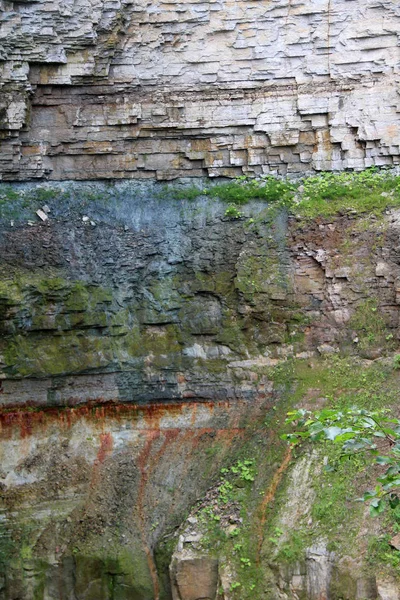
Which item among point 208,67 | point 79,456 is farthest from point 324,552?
point 208,67

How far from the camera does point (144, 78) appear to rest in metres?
17.5

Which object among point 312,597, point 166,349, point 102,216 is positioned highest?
point 102,216

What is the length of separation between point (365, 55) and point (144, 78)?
17.0 ft

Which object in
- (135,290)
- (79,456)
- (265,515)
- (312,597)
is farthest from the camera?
(135,290)

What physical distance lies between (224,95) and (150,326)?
574 cm

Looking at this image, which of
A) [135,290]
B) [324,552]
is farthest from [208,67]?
[324,552]

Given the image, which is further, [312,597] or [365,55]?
[365,55]

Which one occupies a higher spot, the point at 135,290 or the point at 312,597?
the point at 135,290

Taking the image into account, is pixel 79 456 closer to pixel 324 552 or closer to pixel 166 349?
pixel 166 349

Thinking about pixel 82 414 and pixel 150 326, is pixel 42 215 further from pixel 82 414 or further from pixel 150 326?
pixel 82 414

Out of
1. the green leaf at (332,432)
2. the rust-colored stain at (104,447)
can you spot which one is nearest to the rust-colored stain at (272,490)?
the rust-colored stain at (104,447)

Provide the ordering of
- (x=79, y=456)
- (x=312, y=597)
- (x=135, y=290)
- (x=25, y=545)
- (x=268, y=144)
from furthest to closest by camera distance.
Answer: (x=268, y=144), (x=135, y=290), (x=79, y=456), (x=25, y=545), (x=312, y=597)

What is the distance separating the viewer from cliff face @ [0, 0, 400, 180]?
17281mm

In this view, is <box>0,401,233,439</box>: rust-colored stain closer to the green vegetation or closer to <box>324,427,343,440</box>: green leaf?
the green vegetation
